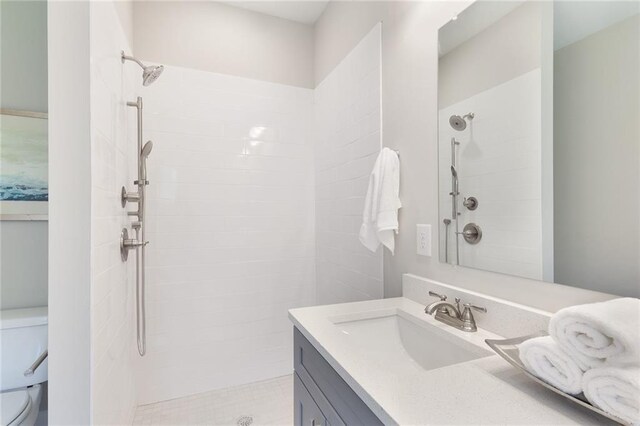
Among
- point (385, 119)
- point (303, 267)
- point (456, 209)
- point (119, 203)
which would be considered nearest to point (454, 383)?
point (456, 209)

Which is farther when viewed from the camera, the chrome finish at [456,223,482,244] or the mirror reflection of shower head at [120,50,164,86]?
the mirror reflection of shower head at [120,50,164,86]

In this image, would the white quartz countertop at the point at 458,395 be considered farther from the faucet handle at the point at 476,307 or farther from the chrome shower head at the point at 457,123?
the chrome shower head at the point at 457,123

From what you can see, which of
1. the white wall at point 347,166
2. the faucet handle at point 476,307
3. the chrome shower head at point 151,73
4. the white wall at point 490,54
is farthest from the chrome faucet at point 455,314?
the chrome shower head at point 151,73

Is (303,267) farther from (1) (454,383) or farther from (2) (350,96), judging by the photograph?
(1) (454,383)

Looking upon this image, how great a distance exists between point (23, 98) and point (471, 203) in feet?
7.18

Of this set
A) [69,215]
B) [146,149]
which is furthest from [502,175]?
[146,149]

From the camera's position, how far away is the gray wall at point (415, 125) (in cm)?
119

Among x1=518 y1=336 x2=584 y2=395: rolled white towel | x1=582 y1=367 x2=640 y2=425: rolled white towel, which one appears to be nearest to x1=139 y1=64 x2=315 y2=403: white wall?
x1=518 y1=336 x2=584 y2=395: rolled white towel

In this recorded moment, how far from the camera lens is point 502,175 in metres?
1.01

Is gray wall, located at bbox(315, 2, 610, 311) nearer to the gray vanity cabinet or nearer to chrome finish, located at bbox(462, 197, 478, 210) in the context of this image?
chrome finish, located at bbox(462, 197, 478, 210)

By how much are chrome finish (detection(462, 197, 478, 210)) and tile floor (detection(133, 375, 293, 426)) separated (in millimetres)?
1595

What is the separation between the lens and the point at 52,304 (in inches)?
42.5

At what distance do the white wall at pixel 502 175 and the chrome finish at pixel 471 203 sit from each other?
1 centimetres

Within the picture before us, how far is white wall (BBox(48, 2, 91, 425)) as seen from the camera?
1079mm
